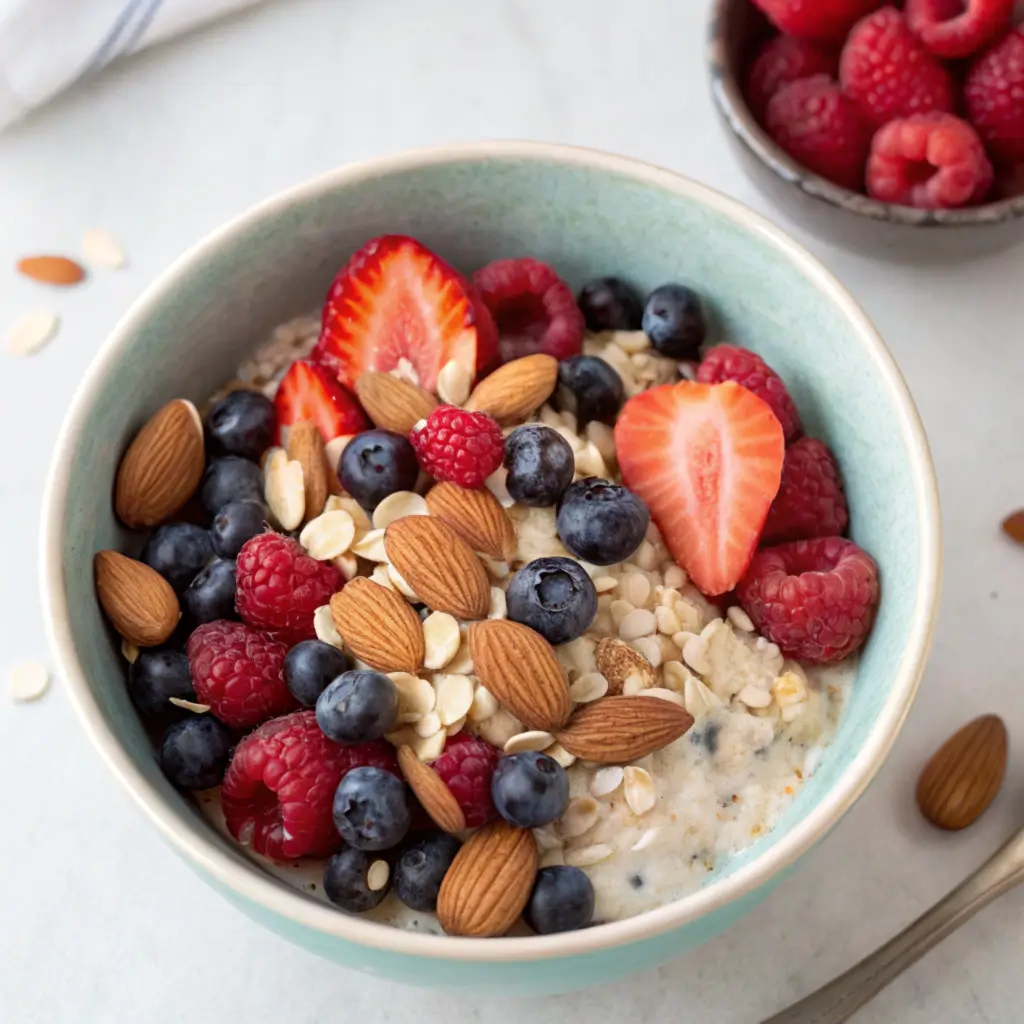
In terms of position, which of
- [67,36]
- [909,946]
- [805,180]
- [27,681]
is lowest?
[909,946]

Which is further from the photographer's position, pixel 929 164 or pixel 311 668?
pixel 929 164

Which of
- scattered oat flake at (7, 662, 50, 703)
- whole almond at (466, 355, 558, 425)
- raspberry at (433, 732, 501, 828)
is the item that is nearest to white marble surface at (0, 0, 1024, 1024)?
scattered oat flake at (7, 662, 50, 703)

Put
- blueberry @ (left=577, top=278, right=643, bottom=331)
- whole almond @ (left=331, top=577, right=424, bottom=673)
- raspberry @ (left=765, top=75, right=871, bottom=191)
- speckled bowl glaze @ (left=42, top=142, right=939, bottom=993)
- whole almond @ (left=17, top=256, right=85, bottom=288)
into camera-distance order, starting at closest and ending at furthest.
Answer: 1. speckled bowl glaze @ (left=42, top=142, right=939, bottom=993)
2. whole almond @ (left=331, top=577, right=424, bottom=673)
3. blueberry @ (left=577, top=278, right=643, bottom=331)
4. raspberry @ (left=765, top=75, right=871, bottom=191)
5. whole almond @ (left=17, top=256, right=85, bottom=288)

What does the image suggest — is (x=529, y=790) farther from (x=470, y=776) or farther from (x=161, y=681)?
(x=161, y=681)

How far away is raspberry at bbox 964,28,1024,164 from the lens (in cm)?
121

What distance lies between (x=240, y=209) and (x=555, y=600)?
27.9 inches

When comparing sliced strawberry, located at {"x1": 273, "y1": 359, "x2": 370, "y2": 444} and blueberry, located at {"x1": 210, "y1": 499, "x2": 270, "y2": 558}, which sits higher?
sliced strawberry, located at {"x1": 273, "y1": 359, "x2": 370, "y2": 444}

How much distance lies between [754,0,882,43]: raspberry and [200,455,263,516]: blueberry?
2.27ft

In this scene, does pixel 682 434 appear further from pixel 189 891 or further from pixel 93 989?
pixel 93 989

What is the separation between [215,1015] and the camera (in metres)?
1.04

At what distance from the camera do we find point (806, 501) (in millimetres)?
1025

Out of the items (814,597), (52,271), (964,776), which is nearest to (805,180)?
(814,597)

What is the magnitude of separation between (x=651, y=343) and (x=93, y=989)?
2.44 ft

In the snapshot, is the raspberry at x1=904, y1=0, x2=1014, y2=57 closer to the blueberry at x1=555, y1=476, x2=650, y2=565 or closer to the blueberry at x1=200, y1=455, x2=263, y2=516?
the blueberry at x1=555, y1=476, x2=650, y2=565
